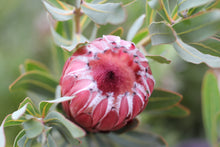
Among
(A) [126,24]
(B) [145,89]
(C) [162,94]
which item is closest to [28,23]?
(A) [126,24]

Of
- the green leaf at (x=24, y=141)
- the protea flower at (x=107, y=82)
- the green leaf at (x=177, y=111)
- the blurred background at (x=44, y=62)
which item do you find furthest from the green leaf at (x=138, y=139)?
the blurred background at (x=44, y=62)

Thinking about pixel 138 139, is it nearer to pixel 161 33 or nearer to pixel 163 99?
pixel 163 99

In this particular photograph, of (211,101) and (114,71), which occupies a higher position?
(114,71)

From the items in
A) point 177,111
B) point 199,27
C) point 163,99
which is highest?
point 199,27

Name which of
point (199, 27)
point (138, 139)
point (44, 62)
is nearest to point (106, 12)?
point (199, 27)

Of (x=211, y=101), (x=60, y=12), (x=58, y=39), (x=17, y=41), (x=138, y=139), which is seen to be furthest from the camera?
(x=17, y=41)

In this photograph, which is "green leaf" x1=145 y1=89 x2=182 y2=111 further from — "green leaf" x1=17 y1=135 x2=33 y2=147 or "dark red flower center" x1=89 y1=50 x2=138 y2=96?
"green leaf" x1=17 y1=135 x2=33 y2=147

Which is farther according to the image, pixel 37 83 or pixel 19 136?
pixel 37 83

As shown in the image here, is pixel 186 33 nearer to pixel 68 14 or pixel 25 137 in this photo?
pixel 68 14

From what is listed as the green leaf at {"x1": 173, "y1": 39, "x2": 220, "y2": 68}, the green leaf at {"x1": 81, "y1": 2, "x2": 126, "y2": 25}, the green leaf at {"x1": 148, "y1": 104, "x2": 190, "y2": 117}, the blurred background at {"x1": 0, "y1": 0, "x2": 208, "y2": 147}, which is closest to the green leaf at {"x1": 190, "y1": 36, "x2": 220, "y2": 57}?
the green leaf at {"x1": 173, "y1": 39, "x2": 220, "y2": 68}
